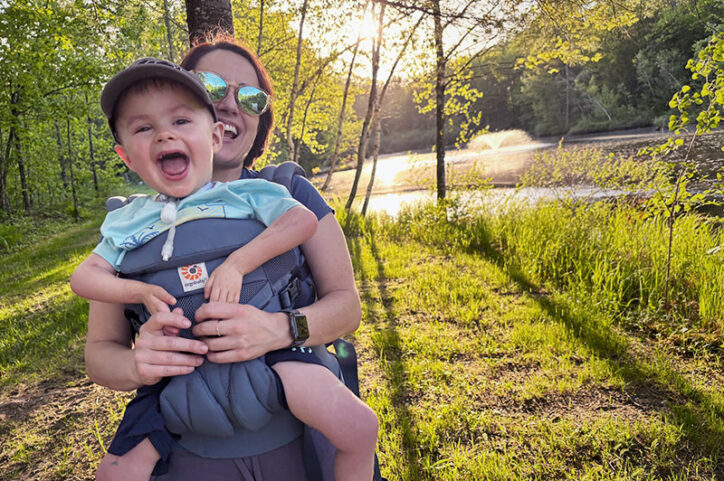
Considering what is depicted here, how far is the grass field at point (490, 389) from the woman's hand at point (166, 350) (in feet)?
5.56

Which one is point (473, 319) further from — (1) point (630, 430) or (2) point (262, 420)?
(2) point (262, 420)

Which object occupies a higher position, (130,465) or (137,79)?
(137,79)

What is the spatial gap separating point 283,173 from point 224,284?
489 mm

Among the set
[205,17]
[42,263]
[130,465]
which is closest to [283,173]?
[130,465]

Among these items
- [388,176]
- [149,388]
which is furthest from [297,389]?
[388,176]

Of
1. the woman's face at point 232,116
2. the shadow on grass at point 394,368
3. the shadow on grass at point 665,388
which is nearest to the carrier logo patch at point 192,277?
the woman's face at point 232,116

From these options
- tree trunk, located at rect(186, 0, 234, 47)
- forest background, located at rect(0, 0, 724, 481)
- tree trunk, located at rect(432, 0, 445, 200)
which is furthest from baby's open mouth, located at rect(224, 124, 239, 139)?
tree trunk, located at rect(432, 0, 445, 200)

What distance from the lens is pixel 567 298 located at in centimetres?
426

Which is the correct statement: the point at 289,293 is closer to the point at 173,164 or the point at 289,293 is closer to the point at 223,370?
the point at 223,370

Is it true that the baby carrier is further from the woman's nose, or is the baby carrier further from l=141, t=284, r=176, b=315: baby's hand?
the woman's nose

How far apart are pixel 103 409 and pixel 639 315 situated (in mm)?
4576

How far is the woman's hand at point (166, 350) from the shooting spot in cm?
101

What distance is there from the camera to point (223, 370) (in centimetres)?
104

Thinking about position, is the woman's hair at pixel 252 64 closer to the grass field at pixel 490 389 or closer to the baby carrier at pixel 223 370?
the baby carrier at pixel 223 370
